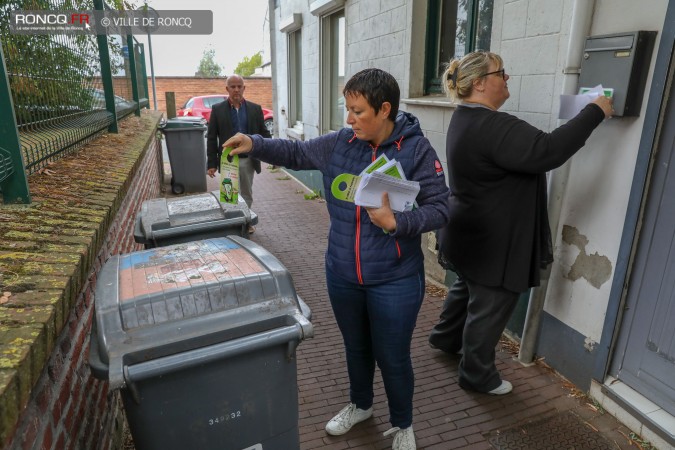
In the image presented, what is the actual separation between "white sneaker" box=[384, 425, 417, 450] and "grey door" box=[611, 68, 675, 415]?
124cm

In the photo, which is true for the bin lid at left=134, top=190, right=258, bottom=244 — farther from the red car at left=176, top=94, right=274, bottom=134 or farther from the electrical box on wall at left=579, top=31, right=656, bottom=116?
the red car at left=176, top=94, right=274, bottom=134

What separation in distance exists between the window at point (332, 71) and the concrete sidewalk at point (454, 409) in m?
4.44

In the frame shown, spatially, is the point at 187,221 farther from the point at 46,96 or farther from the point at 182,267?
the point at 46,96

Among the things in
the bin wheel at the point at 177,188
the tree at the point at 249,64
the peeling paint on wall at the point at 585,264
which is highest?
the tree at the point at 249,64

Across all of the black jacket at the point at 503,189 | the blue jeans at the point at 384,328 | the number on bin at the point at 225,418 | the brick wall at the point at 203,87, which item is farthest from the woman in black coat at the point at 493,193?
the brick wall at the point at 203,87

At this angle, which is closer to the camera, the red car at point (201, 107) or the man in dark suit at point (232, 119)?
the man in dark suit at point (232, 119)

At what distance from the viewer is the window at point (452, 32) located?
373 cm

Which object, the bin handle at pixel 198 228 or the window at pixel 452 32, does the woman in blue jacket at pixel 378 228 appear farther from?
the window at pixel 452 32

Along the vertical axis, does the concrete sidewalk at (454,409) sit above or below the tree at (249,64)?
below

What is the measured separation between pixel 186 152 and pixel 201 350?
22.0ft

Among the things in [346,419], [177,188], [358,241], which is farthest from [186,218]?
[177,188]

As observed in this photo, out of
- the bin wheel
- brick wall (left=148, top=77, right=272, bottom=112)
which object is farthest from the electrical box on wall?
brick wall (left=148, top=77, right=272, bottom=112)

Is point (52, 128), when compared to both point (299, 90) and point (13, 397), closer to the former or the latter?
point (13, 397)

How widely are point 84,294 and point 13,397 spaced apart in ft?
3.28
